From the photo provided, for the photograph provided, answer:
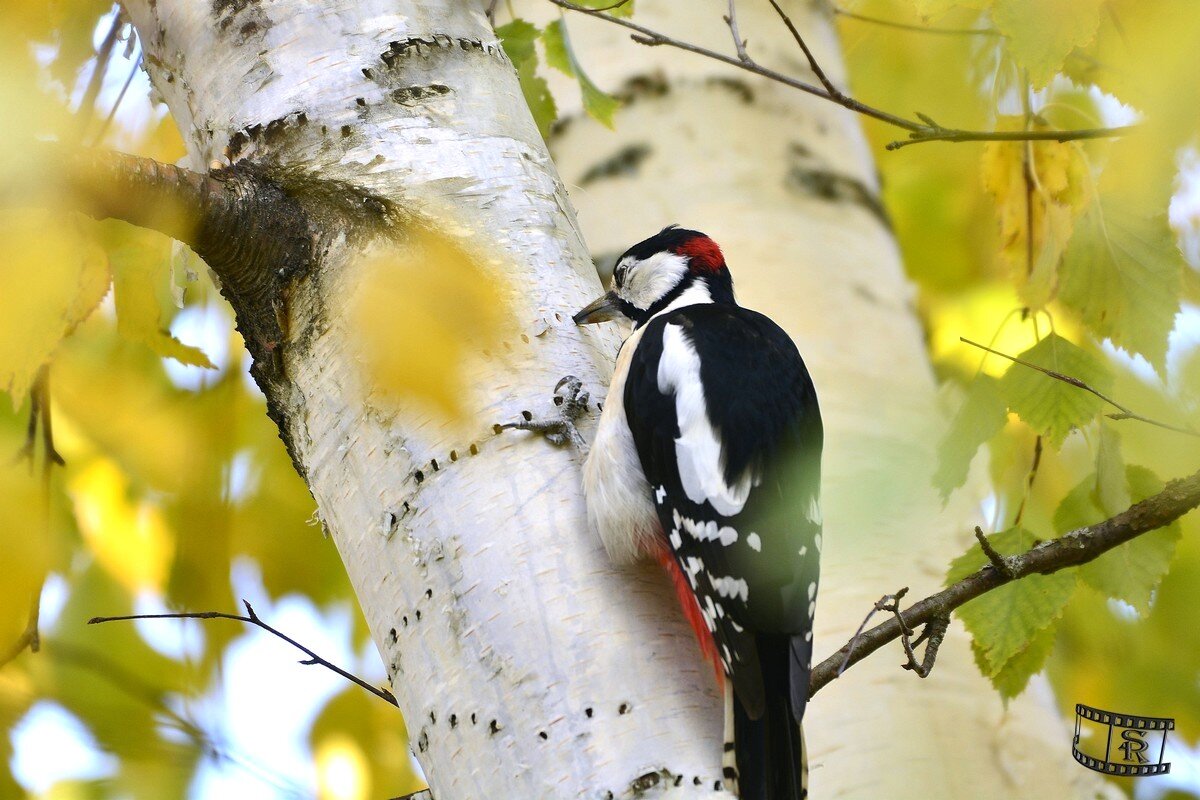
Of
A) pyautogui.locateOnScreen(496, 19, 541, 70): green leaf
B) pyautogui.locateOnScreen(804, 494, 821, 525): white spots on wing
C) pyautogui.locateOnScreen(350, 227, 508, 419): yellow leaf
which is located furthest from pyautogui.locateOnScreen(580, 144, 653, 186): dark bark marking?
pyautogui.locateOnScreen(350, 227, 508, 419): yellow leaf

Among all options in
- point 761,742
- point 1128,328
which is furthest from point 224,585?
point 1128,328

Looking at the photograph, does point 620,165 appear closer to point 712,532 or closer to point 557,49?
point 557,49

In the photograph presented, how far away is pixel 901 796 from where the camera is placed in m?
1.77

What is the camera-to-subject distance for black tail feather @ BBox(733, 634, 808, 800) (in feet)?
4.09

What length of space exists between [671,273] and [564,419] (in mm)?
936

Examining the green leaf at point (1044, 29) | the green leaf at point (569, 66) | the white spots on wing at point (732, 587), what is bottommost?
the white spots on wing at point (732, 587)

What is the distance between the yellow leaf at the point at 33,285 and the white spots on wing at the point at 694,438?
0.85 m

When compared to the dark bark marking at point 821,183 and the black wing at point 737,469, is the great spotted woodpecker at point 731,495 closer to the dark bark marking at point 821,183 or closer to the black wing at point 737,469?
the black wing at point 737,469

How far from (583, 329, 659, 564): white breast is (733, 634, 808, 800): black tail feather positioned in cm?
20

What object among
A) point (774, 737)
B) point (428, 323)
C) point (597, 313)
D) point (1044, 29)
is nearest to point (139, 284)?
point (597, 313)

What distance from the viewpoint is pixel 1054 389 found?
1597mm

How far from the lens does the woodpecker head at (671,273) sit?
7.59ft

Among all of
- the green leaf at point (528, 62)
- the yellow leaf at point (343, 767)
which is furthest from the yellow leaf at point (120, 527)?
the green leaf at point (528, 62)

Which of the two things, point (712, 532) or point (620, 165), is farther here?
point (620, 165)
